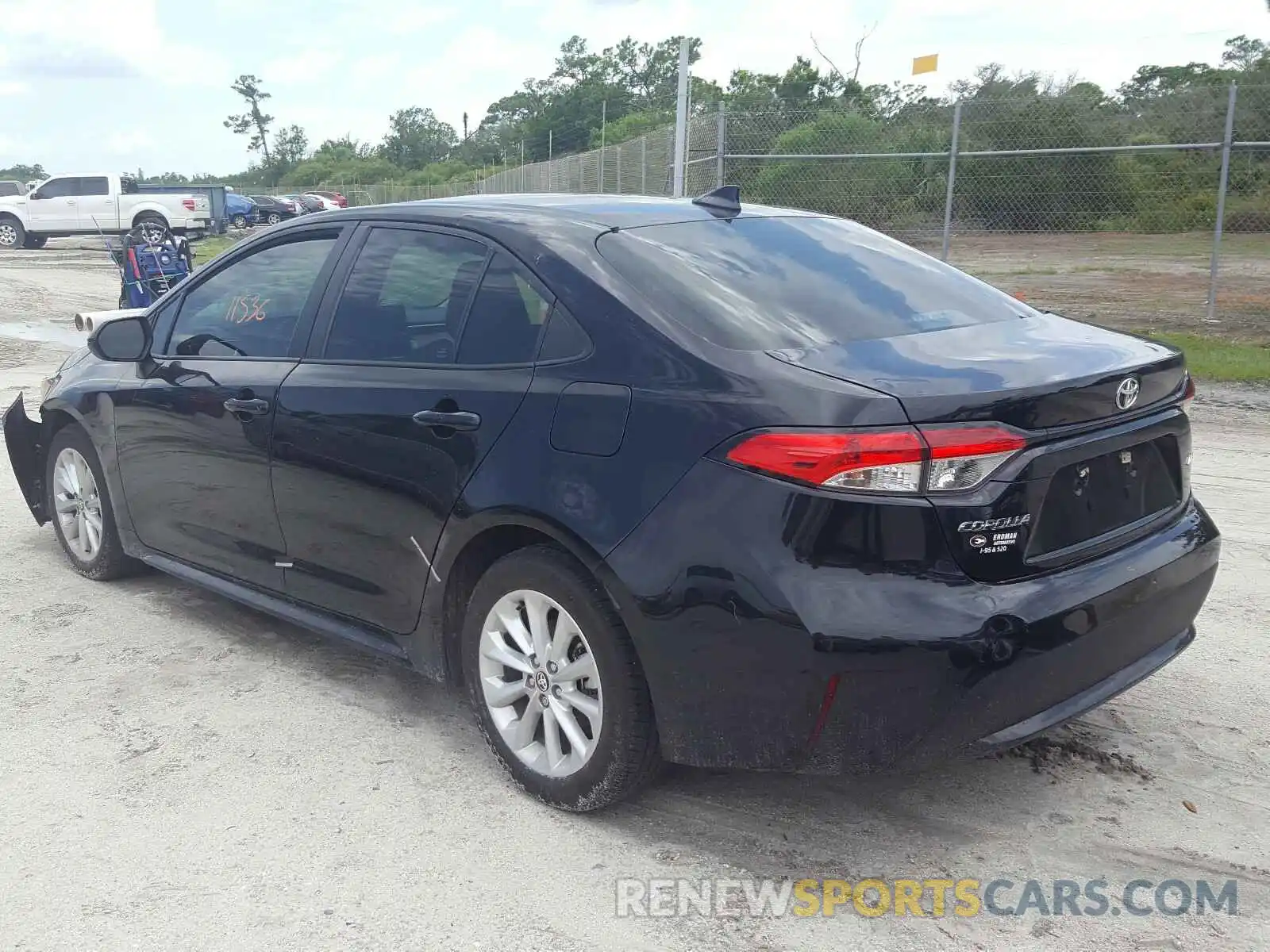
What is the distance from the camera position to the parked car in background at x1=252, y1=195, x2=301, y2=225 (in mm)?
45312

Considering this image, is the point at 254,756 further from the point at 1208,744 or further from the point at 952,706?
the point at 1208,744

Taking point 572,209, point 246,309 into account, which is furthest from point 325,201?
point 572,209

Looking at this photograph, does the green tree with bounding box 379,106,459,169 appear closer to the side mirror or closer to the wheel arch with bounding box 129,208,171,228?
the wheel arch with bounding box 129,208,171,228

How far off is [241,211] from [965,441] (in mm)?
43849

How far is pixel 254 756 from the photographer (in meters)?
3.61

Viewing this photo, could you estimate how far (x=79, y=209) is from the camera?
3372 centimetres

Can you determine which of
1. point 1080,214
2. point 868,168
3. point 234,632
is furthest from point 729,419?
point 1080,214

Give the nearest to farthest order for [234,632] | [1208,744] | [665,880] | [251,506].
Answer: [665,880] < [1208,744] < [251,506] < [234,632]

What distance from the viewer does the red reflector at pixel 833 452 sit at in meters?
2.65

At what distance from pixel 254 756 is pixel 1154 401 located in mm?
2745

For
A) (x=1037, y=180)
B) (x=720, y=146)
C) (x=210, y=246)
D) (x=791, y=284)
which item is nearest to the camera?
(x=791, y=284)

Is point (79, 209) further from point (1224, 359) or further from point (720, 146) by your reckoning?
point (1224, 359)

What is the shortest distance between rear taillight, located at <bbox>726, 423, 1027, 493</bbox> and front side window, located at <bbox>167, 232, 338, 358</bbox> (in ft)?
6.96

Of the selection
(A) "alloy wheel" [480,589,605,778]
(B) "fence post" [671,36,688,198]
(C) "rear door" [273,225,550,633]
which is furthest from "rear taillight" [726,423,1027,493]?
(B) "fence post" [671,36,688,198]
